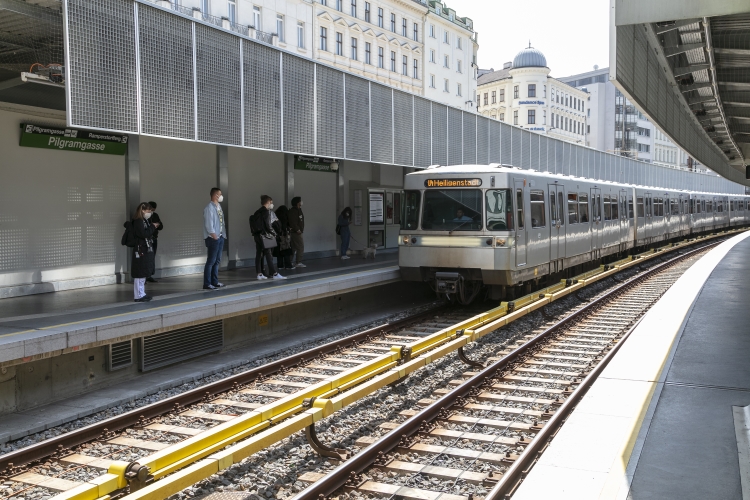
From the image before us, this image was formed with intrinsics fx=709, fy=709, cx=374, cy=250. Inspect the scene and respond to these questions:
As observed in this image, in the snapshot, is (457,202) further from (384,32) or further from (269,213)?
(384,32)

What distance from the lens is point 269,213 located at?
1372 centimetres

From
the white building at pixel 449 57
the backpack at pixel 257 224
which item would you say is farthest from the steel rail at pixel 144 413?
the white building at pixel 449 57

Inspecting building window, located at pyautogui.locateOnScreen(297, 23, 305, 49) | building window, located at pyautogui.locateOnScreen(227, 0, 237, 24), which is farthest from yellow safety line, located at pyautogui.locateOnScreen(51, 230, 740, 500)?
building window, located at pyautogui.locateOnScreen(297, 23, 305, 49)

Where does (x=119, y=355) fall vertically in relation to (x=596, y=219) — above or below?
below

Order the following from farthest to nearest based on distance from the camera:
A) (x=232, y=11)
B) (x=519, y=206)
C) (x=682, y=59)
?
(x=232, y=11), (x=682, y=59), (x=519, y=206)

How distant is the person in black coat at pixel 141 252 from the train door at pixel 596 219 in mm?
13103

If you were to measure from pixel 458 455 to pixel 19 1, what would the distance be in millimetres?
7291

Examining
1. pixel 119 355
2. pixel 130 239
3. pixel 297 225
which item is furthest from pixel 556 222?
pixel 119 355

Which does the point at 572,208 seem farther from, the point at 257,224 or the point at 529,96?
the point at 529,96

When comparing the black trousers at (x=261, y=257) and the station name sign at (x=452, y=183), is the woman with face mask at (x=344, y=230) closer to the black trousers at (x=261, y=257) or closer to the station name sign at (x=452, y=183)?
the station name sign at (x=452, y=183)

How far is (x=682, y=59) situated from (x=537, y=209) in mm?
4098

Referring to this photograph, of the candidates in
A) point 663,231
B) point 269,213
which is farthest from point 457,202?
point 663,231

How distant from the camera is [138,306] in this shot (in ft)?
34.4

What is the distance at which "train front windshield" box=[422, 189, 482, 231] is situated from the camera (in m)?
14.0
